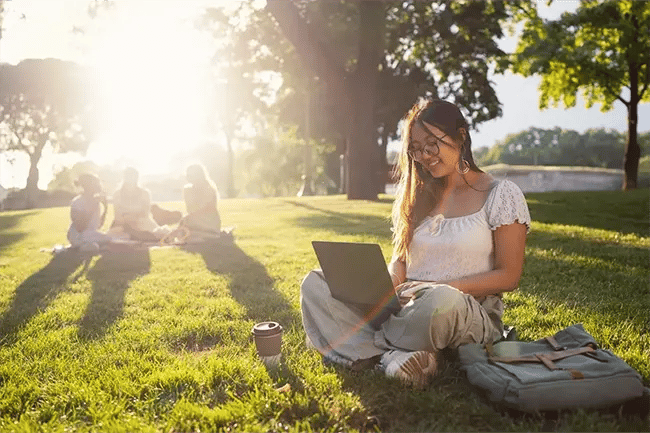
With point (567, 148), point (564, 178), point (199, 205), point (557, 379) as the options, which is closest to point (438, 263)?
point (557, 379)

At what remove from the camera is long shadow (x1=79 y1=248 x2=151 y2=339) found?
17.6ft

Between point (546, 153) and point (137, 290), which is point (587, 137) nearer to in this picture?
point (546, 153)

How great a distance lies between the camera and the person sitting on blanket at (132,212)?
39.4 ft

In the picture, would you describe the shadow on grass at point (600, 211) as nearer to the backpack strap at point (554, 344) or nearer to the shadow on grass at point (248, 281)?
the shadow on grass at point (248, 281)

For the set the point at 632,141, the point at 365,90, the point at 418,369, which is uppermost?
the point at 365,90

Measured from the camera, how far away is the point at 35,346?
15.1 feet

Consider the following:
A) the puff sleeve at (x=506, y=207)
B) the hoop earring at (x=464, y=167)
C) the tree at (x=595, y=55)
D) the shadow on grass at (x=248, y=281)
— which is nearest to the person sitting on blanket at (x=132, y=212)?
the shadow on grass at (x=248, y=281)

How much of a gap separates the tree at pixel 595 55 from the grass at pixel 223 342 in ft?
49.2

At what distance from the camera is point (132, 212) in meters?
12.1

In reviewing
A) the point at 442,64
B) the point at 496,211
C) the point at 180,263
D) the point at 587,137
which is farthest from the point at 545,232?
the point at 587,137

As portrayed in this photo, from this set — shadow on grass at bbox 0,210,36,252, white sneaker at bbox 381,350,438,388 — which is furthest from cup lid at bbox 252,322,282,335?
shadow on grass at bbox 0,210,36,252

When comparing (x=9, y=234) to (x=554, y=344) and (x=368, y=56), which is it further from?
(x=554, y=344)

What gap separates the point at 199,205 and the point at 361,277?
8773 mm

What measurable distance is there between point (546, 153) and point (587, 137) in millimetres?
10696
